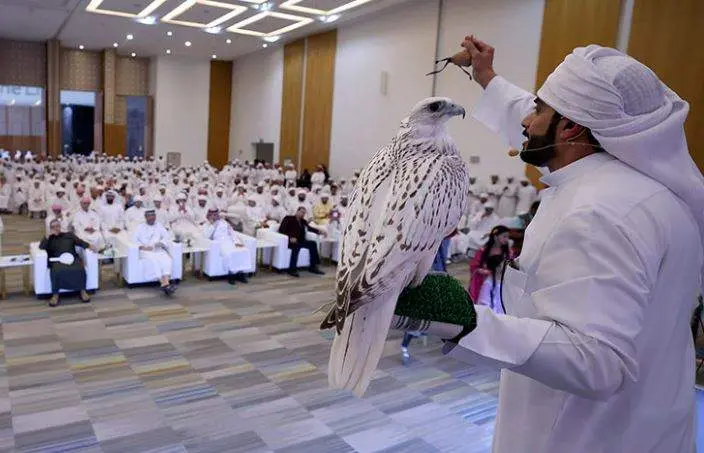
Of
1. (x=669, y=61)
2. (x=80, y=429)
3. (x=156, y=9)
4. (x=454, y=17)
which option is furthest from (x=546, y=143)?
(x=156, y=9)

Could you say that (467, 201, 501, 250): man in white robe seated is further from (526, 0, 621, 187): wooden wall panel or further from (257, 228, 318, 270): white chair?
(257, 228, 318, 270): white chair

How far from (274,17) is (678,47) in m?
10.9

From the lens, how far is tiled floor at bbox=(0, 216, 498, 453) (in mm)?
3895

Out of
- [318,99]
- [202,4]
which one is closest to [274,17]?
[202,4]

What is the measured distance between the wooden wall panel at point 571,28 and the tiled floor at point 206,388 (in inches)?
289

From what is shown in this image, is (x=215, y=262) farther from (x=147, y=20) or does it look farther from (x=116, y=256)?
(x=147, y=20)

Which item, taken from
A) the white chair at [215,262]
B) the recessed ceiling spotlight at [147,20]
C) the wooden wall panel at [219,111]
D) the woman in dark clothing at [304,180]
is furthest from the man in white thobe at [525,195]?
the wooden wall panel at [219,111]

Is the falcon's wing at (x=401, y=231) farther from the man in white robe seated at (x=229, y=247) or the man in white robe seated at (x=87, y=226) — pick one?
the man in white robe seated at (x=87, y=226)

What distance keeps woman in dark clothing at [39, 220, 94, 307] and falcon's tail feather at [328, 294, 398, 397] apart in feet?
20.8

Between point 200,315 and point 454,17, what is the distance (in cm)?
1032

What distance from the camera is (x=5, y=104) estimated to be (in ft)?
72.5

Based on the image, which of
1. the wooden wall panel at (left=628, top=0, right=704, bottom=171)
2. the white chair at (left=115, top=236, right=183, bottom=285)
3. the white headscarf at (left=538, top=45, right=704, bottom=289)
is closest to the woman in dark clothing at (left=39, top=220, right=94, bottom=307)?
the white chair at (left=115, top=236, right=183, bottom=285)

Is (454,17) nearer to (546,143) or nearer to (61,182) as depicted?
(61,182)

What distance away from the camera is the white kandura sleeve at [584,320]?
0.96 meters
